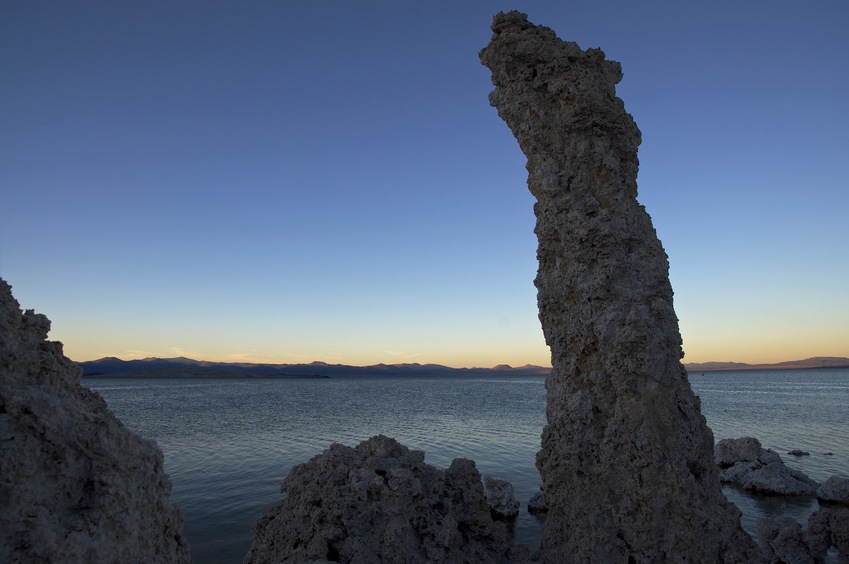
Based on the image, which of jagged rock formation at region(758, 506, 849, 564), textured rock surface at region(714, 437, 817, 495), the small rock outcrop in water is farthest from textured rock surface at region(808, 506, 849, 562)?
the small rock outcrop in water

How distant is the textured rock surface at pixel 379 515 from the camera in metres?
6.61

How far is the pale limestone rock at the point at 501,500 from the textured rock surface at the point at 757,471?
718cm

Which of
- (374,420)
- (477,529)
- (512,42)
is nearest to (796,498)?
(477,529)

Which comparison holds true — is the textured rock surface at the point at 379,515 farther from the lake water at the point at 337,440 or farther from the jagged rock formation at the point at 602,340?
Answer: the lake water at the point at 337,440

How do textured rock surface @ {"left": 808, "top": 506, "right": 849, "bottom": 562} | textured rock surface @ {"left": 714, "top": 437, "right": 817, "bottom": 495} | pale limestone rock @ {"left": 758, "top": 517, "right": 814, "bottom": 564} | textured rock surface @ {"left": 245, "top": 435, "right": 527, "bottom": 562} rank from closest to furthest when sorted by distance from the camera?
textured rock surface @ {"left": 245, "top": 435, "right": 527, "bottom": 562} < textured rock surface @ {"left": 808, "top": 506, "right": 849, "bottom": 562} < pale limestone rock @ {"left": 758, "top": 517, "right": 814, "bottom": 564} < textured rock surface @ {"left": 714, "top": 437, "right": 817, "bottom": 495}

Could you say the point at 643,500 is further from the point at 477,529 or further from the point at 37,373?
the point at 37,373

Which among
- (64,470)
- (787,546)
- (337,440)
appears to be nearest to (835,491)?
(787,546)

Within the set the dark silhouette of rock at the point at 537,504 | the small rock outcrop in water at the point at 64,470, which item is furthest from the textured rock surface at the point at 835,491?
the small rock outcrop in water at the point at 64,470

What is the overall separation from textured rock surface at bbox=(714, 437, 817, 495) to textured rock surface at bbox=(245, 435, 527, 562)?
41.7 feet

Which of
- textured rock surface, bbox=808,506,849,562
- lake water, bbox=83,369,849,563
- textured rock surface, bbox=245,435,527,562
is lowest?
lake water, bbox=83,369,849,563

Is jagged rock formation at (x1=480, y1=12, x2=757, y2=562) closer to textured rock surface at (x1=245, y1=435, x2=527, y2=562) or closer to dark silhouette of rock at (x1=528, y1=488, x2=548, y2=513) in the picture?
textured rock surface at (x1=245, y1=435, x2=527, y2=562)

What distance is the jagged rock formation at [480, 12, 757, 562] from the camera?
694 cm

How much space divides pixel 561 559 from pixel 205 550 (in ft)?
29.9

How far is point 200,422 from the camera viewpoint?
35.7 metres
